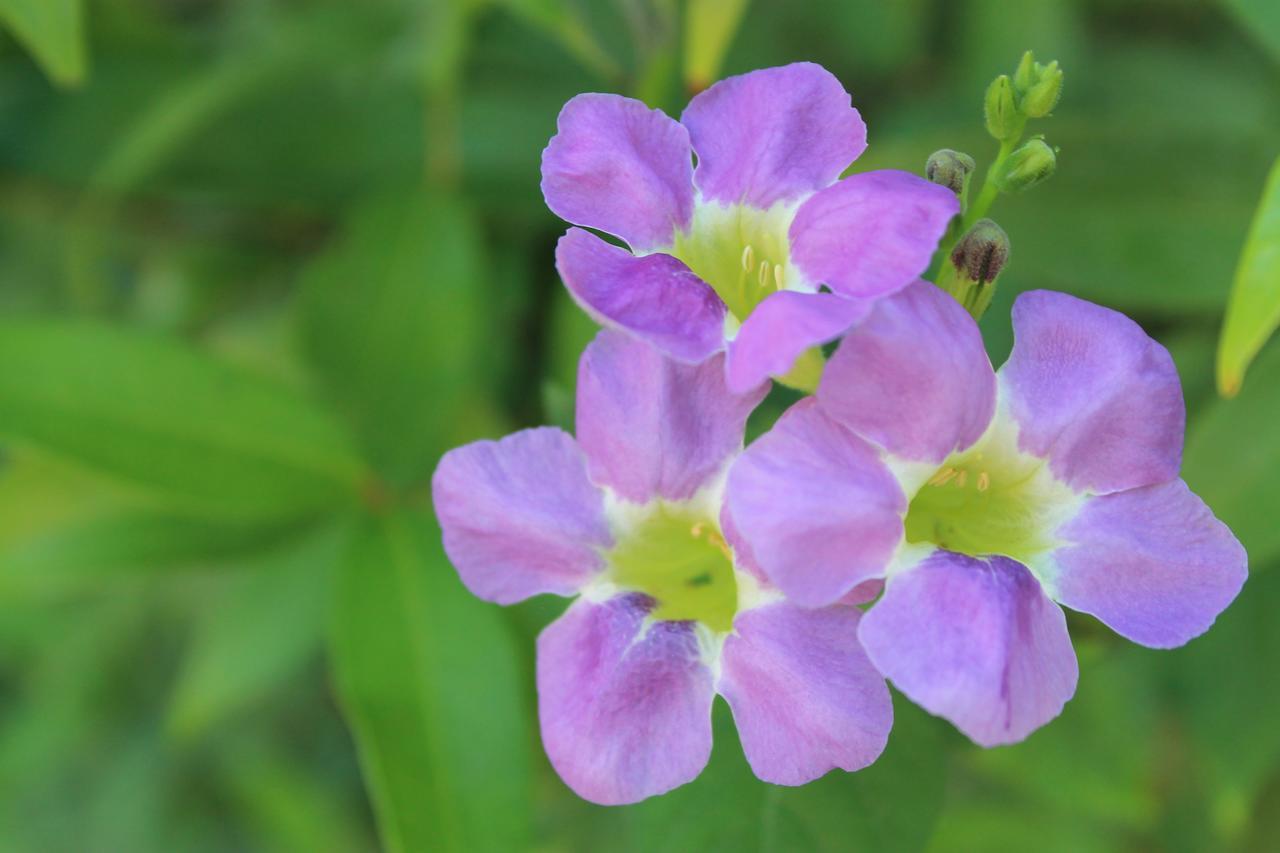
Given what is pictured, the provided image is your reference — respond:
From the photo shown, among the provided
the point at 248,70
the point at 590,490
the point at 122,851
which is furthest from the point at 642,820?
the point at 122,851

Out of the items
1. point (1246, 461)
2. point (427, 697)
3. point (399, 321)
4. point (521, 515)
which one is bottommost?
point (427, 697)

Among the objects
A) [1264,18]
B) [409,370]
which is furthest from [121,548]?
[1264,18]

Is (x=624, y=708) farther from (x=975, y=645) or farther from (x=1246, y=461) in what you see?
(x=1246, y=461)

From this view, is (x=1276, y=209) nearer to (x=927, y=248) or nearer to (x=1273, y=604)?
(x=927, y=248)

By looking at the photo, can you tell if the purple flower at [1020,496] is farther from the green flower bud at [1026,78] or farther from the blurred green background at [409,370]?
the blurred green background at [409,370]

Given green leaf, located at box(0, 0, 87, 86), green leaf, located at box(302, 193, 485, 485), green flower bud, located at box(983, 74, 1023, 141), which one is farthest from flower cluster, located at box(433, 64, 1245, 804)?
green leaf, located at box(302, 193, 485, 485)

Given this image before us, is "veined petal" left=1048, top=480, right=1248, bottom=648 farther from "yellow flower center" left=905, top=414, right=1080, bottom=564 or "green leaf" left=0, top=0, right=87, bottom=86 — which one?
"green leaf" left=0, top=0, right=87, bottom=86
